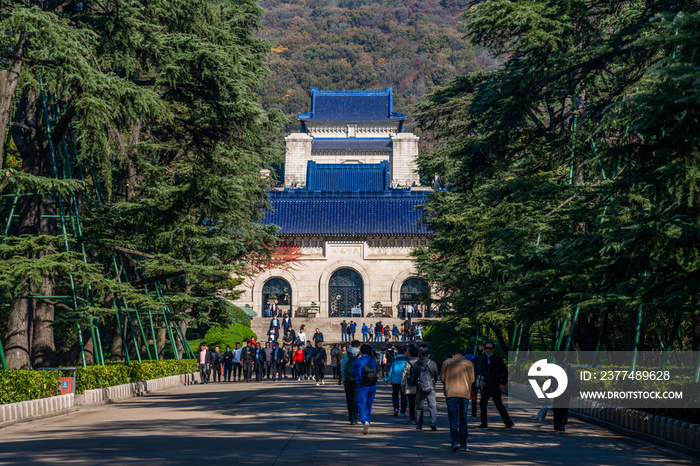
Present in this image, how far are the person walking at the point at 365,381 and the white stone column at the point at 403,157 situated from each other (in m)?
58.1

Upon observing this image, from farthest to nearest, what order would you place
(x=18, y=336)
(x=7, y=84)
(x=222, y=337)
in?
(x=222, y=337) < (x=18, y=336) < (x=7, y=84)

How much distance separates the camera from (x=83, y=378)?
17922 millimetres

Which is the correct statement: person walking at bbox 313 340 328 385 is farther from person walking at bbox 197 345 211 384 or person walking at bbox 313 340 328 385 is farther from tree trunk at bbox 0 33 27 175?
tree trunk at bbox 0 33 27 175

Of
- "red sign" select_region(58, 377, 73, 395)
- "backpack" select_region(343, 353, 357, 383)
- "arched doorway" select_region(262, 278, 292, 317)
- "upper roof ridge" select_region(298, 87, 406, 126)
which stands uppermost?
"upper roof ridge" select_region(298, 87, 406, 126)

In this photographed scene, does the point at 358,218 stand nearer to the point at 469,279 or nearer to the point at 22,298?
the point at 469,279

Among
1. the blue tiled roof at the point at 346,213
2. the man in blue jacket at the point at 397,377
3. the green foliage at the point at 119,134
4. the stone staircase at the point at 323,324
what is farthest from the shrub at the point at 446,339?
the blue tiled roof at the point at 346,213

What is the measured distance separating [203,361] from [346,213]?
24.0 m

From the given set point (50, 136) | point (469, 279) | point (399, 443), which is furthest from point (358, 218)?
point (399, 443)

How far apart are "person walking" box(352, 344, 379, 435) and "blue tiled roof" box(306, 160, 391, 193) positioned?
4210 centimetres

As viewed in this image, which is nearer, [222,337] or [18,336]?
[18,336]

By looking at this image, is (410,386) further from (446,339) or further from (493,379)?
(446,339)

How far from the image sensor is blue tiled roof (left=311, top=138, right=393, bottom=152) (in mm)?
71625

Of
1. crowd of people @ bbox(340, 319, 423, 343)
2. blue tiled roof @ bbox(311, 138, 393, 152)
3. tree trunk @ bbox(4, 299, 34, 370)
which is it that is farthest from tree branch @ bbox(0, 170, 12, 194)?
blue tiled roof @ bbox(311, 138, 393, 152)

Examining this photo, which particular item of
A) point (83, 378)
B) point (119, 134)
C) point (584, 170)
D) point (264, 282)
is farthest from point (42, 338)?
point (264, 282)
